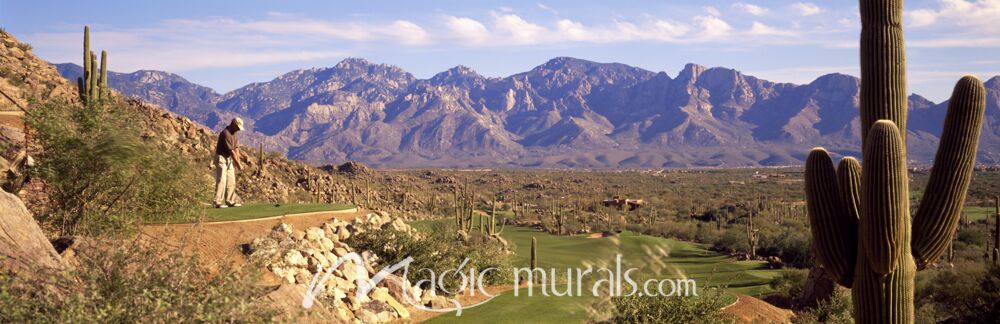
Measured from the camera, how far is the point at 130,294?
7512mm

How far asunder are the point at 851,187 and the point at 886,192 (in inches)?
42.2

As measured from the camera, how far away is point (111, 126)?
47.6ft

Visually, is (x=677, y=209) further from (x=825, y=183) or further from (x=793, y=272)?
(x=825, y=183)

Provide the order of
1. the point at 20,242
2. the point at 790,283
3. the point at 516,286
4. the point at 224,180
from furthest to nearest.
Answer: the point at 790,283 < the point at 516,286 < the point at 224,180 < the point at 20,242

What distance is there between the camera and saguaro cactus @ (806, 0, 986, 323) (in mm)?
9664

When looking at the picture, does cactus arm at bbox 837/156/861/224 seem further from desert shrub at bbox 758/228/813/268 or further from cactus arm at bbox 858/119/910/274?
desert shrub at bbox 758/228/813/268

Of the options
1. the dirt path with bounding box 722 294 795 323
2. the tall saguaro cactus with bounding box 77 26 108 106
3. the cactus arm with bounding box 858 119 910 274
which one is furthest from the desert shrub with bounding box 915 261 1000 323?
the tall saguaro cactus with bounding box 77 26 108 106

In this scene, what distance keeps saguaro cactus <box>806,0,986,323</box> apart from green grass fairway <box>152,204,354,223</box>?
471 inches

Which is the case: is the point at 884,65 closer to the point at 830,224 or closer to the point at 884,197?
the point at 884,197

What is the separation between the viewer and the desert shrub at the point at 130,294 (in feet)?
22.7

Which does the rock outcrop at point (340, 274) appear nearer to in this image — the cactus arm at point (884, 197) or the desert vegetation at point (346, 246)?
the desert vegetation at point (346, 246)

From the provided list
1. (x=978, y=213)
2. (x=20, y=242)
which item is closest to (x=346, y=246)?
(x=20, y=242)

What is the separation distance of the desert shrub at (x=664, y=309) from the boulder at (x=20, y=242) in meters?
8.22

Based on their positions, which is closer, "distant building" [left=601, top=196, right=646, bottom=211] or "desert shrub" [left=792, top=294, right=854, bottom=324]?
"desert shrub" [left=792, top=294, right=854, bottom=324]
